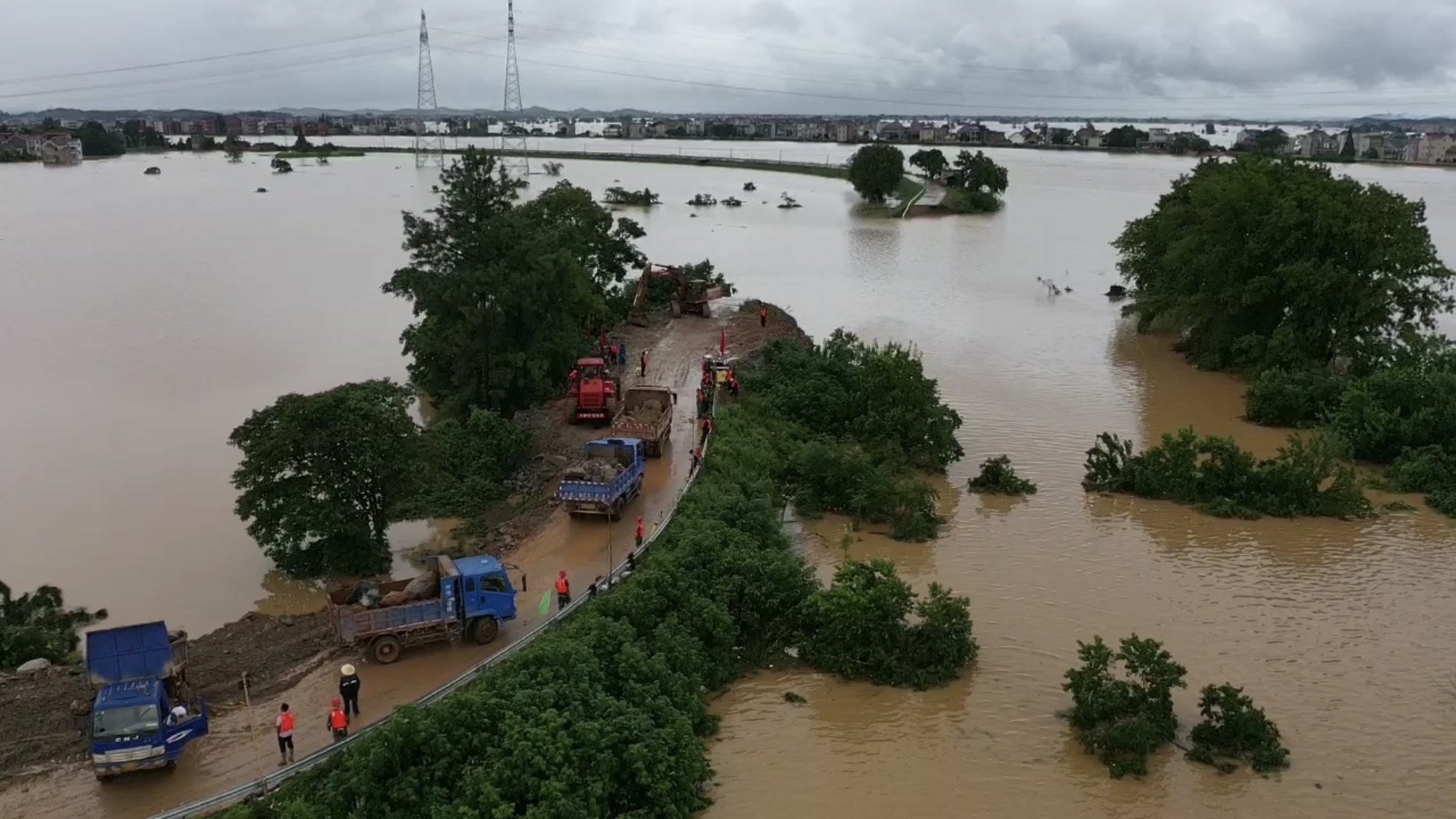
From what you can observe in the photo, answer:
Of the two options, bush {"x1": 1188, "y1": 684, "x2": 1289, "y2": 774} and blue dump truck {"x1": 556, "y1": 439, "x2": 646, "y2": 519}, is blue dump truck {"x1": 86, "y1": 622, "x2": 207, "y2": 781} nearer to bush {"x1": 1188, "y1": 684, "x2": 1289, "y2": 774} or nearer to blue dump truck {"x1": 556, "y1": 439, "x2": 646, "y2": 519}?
blue dump truck {"x1": 556, "y1": 439, "x2": 646, "y2": 519}

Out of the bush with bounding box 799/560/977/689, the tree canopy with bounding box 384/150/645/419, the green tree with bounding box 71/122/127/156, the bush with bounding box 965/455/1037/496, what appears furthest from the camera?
the green tree with bounding box 71/122/127/156

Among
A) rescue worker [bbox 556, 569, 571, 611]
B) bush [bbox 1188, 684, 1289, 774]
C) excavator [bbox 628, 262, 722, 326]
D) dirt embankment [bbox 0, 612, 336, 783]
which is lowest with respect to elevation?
bush [bbox 1188, 684, 1289, 774]

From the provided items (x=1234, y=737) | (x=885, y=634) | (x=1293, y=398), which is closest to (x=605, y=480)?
(x=885, y=634)

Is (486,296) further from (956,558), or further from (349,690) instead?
(349,690)

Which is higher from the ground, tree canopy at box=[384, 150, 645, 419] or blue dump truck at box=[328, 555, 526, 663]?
tree canopy at box=[384, 150, 645, 419]

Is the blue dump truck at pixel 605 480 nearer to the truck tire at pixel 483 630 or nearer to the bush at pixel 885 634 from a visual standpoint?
the truck tire at pixel 483 630

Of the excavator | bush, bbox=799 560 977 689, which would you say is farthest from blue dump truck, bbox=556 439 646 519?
the excavator

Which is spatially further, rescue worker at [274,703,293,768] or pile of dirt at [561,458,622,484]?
pile of dirt at [561,458,622,484]
